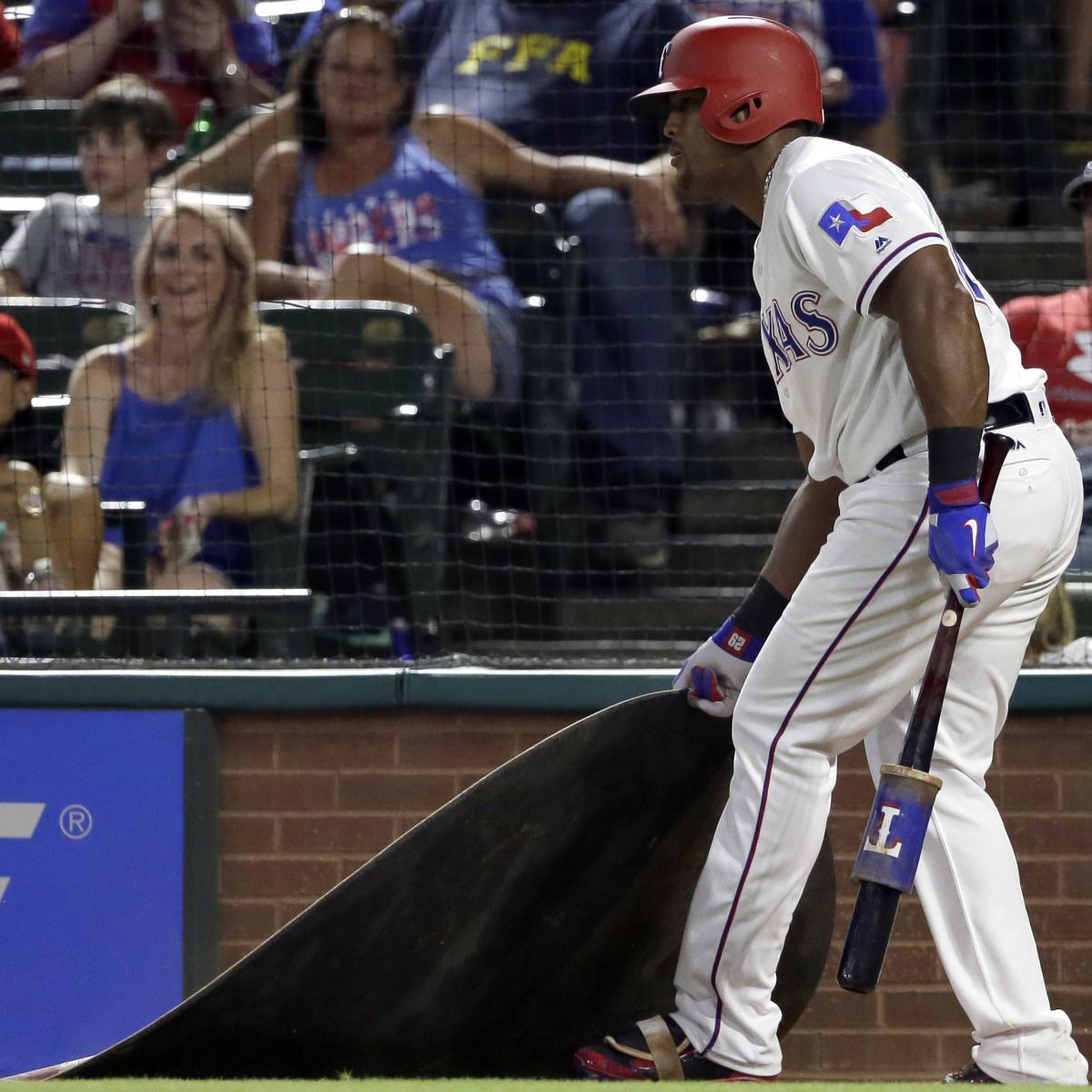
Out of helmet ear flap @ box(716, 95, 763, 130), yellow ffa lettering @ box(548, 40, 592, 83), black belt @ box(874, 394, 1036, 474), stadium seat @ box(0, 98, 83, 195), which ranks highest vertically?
yellow ffa lettering @ box(548, 40, 592, 83)

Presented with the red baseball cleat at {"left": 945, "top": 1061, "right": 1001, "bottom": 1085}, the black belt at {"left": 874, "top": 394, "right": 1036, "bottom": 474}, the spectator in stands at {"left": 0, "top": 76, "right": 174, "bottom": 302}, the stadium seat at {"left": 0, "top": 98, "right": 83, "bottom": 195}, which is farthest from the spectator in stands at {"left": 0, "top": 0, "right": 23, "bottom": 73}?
the red baseball cleat at {"left": 945, "top": 1061, "right": 1001, "bottom": 1085}

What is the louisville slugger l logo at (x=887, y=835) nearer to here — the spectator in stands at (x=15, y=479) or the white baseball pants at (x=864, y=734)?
the white baseball pants at (x=864, y=734)

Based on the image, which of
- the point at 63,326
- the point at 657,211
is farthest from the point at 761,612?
the point at 63,326

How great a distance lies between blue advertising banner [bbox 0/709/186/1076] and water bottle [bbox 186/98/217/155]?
8.89 feet

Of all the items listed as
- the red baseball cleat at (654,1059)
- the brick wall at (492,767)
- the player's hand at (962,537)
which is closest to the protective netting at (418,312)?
the brick wall at (492,767)

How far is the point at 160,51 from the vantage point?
249 inches

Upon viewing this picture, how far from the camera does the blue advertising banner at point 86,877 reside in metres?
4.09

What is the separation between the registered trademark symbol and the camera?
411 centimetres

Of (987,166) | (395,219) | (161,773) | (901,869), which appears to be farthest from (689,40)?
(987,166)

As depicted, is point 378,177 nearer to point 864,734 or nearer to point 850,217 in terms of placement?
point 850,217

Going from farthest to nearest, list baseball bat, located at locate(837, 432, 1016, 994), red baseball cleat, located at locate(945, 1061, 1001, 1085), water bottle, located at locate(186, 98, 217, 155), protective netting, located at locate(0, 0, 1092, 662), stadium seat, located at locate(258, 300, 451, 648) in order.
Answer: water bottle, located at locate(186, 98, 217, 155) < protective netting, located at locate(0, 0, 1092, 662) < stadium seat, located at locate(258, 300, 451, 648) < red baseball cleat, located at locate(945, 1061, 1001, 1085) < baseball bat, located at locate(837, 432, 1016, 994)

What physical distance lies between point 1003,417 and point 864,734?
610mm

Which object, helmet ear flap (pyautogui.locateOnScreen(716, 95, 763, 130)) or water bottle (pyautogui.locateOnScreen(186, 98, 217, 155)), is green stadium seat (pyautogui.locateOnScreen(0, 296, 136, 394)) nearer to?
water bottle (pyautogui.locateOnScreen(186, 98, 217, 155))

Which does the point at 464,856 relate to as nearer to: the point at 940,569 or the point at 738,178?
the point at 940,569
